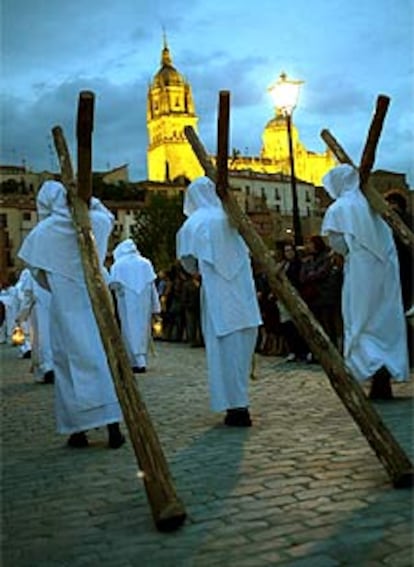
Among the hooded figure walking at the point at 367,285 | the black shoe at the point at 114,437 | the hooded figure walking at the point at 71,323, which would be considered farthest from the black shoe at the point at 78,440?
the hooded figure walking at the point at 367,285

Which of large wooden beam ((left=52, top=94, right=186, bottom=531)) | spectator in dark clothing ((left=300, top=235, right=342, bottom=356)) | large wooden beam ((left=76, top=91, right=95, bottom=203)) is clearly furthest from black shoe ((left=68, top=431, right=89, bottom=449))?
spectator in dark clothing ((left=300, top=235, right=342, bottom=356))

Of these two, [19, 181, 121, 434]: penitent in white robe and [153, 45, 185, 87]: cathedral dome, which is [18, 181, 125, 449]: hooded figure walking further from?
[153, 45, 185, 87]: cathedral dome

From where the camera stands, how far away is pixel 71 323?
7.57 metres

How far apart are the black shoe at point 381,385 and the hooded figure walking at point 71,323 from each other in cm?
280

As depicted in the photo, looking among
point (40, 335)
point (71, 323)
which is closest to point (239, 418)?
point (71, 323)

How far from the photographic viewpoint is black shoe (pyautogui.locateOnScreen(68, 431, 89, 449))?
7.36 m

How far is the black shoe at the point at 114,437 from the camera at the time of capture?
721 cm

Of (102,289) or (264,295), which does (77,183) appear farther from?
(264,295)

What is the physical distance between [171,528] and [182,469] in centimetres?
151

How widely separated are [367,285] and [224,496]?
4.29m

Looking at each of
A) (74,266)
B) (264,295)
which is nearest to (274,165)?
(264,295)

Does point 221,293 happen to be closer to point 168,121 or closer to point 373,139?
point 373,139

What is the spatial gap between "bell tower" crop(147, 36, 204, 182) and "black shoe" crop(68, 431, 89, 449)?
12363 centimetres

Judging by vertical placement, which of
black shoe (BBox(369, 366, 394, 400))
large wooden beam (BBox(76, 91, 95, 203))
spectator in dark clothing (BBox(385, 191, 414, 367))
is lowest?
black shoe (BBox(369, 366, 394, 400))
